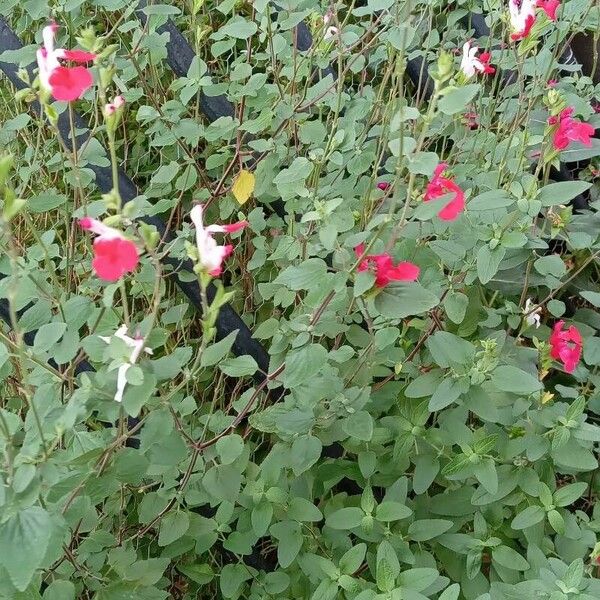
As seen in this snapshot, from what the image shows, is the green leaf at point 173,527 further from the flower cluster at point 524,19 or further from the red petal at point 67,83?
the flower cluster at point 524,19

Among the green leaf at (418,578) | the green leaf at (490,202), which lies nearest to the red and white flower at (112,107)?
the green leaf at (490,202)

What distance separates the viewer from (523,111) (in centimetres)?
143

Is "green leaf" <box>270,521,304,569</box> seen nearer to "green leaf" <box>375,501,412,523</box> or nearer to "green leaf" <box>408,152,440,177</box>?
"green leaf" <box>375,501,412,523</box>

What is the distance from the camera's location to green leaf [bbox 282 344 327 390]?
2.88 feet

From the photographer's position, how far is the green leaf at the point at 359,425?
3.28 ft

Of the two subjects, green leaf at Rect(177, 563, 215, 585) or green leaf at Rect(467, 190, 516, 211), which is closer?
green leaf at Rect(467, 190, 516, 211)

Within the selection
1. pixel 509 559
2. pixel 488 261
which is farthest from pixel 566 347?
pixel 509 559

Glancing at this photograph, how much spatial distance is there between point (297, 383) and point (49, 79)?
1.38ft

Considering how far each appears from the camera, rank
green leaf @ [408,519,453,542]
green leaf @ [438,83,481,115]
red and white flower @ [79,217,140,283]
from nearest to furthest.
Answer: red and white flower @ [79,217,140,283] < green leaf @ [438,83,481,115] < green leaf @ [408,519,453,542]

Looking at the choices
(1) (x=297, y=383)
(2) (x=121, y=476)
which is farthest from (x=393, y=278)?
(2) (x=121, y=476)

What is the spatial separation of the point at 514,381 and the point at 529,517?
0.71ft

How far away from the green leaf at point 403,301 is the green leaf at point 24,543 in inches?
15.9

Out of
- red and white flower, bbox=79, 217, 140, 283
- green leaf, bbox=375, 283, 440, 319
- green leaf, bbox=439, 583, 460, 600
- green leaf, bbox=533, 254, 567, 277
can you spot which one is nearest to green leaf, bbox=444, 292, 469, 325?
green leaf, bbox=533, 254, 567, 277

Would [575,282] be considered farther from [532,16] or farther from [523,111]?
[532,16]
